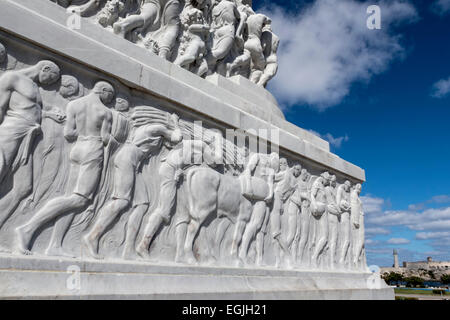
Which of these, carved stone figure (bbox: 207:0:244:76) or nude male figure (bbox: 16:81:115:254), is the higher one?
carved stone figure (bbox: 207:0:244:76)

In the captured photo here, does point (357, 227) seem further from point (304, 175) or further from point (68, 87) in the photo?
point (68, 87)

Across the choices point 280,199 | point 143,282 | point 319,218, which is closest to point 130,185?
point 143,282

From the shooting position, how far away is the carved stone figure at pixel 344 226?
9.58 metres

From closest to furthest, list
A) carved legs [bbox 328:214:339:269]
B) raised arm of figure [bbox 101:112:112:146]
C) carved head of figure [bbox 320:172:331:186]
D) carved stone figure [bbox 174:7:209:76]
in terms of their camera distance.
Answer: raised arm of figure [bbox 101:112:112:146]
carved stone figure [bbox 174:7:209:76]
carved legs [bbox 328:214:339:269]
carved head of figure [bbox 320:172:331:186]

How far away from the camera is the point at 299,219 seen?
823 centimetres

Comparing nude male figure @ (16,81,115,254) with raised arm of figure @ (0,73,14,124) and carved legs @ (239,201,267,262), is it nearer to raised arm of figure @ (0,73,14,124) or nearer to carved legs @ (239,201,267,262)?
raised arm of figure @ (0,73,14,124)

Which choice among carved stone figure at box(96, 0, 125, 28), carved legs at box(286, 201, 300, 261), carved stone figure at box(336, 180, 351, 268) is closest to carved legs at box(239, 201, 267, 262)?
carved legs at box(286, 201, 300, 261)

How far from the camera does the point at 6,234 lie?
4094 millimetres

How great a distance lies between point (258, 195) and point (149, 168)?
7.65 ft

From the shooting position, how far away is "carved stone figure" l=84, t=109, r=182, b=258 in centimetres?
488

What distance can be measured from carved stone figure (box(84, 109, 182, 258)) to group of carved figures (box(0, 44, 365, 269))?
13 millimetres

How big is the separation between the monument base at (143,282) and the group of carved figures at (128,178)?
0.20m

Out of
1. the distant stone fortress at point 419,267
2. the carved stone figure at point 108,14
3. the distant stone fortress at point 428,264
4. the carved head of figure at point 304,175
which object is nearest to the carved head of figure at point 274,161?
the carved head of figure at point 304,175

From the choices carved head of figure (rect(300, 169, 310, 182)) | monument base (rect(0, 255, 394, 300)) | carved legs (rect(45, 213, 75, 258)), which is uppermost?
carved head of figure (rect(300, 169, 310, 182))
